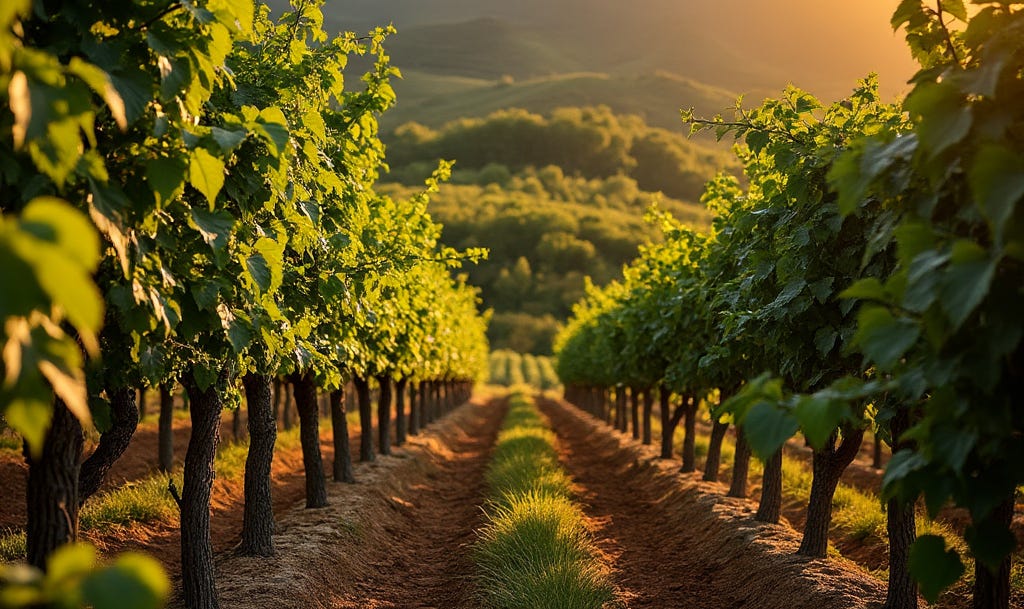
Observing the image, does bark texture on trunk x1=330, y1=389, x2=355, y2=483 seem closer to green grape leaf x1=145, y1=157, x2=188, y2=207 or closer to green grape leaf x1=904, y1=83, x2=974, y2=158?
green grape leaf x1=145, y1=157, x2=188, y2=207

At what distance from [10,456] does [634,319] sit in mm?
12400

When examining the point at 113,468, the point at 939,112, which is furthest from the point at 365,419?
the point at 939,112

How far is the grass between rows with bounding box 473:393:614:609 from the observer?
7.80 meters

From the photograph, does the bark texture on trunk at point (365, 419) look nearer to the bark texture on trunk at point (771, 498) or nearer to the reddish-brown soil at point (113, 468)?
the reddish-brown soil at point (113, 468)

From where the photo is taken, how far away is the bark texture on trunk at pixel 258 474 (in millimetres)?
8984

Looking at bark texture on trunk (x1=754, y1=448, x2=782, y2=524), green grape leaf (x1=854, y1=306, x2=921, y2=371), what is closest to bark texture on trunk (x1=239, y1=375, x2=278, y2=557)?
bark texture on trunk (x1=754, y1=448, x2=782, y2=524)

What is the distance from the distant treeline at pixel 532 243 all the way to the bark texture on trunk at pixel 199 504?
4074 inches

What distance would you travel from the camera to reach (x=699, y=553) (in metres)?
11.3

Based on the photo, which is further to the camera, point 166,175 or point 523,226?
point 523,226

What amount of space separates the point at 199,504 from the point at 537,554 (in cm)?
376

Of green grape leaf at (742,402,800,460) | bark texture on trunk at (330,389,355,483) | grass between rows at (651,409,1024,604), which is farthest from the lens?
bark texture on trunk at (330,389,355,483)

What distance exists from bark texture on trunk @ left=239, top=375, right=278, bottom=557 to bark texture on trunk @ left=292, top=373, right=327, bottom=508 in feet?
8.28

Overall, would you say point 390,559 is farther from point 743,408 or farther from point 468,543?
point 743,408

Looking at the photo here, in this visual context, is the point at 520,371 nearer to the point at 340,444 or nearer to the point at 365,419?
the point at 365,419
